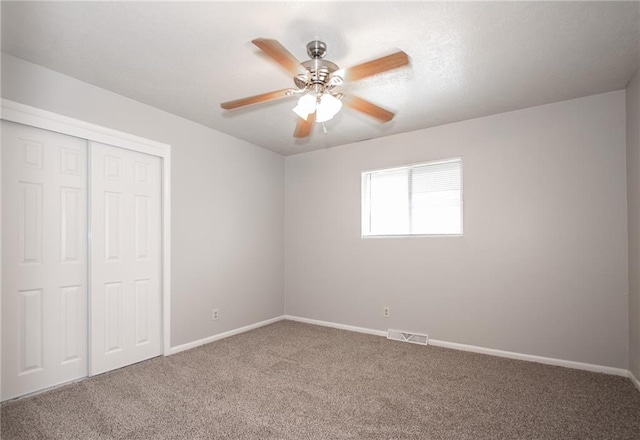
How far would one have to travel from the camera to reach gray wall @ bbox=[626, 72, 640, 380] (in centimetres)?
259

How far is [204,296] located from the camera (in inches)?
149

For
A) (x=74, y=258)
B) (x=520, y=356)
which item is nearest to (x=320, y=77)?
(x=74, y=258)

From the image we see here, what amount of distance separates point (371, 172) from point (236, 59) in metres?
2.35

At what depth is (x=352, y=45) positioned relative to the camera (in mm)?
2217

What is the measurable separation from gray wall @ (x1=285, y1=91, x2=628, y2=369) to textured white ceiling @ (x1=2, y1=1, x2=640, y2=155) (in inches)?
15.6

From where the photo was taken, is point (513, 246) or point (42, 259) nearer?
point (42, 259)

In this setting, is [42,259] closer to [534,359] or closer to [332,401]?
[332,401]

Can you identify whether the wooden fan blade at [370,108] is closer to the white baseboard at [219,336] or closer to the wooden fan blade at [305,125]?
the wooden fan blade at [305,125]

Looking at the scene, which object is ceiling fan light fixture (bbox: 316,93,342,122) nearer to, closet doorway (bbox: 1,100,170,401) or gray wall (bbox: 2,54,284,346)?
gray wall (bbox: 2,54,284,346)

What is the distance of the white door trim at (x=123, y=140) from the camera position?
95.8 inches

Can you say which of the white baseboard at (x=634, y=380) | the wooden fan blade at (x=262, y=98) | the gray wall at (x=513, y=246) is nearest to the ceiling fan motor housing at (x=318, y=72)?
the wooden fan blade at (x=262, y=98)

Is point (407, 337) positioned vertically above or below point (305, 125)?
below

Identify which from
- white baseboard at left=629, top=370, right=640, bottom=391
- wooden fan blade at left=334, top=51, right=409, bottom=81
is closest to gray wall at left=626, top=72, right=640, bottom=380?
white baseboard at left=629, top=370, right=640, bottom=391

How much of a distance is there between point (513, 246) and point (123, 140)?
378 cm
